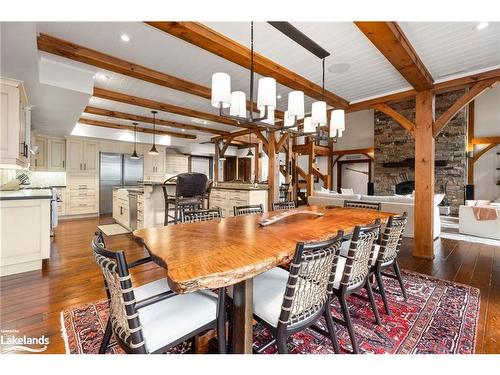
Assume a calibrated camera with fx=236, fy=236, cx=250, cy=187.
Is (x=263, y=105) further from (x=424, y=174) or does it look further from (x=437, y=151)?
(x=437, y=151)

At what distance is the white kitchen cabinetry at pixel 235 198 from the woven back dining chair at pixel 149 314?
3377mm

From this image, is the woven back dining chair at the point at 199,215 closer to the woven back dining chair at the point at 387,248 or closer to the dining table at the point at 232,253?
the dining table at the point at 232,253

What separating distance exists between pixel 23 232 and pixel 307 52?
3.85 metres

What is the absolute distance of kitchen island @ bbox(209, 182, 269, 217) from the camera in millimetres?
4695

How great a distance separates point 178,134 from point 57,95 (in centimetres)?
452

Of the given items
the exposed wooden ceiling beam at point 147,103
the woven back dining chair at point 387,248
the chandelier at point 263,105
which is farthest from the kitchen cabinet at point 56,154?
the woven back dining chair at point 387,248

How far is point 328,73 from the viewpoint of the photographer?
3.27 metres

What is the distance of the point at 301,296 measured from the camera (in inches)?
46.6

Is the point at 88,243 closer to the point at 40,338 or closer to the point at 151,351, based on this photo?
the point at 40,338

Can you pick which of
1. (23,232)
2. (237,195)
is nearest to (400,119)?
(237,195)

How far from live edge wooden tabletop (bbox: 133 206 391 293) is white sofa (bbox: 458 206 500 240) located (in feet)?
13.6

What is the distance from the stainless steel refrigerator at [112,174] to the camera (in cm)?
686

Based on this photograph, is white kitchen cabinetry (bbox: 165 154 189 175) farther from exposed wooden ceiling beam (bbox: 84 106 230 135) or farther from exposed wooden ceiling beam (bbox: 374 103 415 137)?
exposed wooden ceiling beam (bbox: 374 103 415 137)
